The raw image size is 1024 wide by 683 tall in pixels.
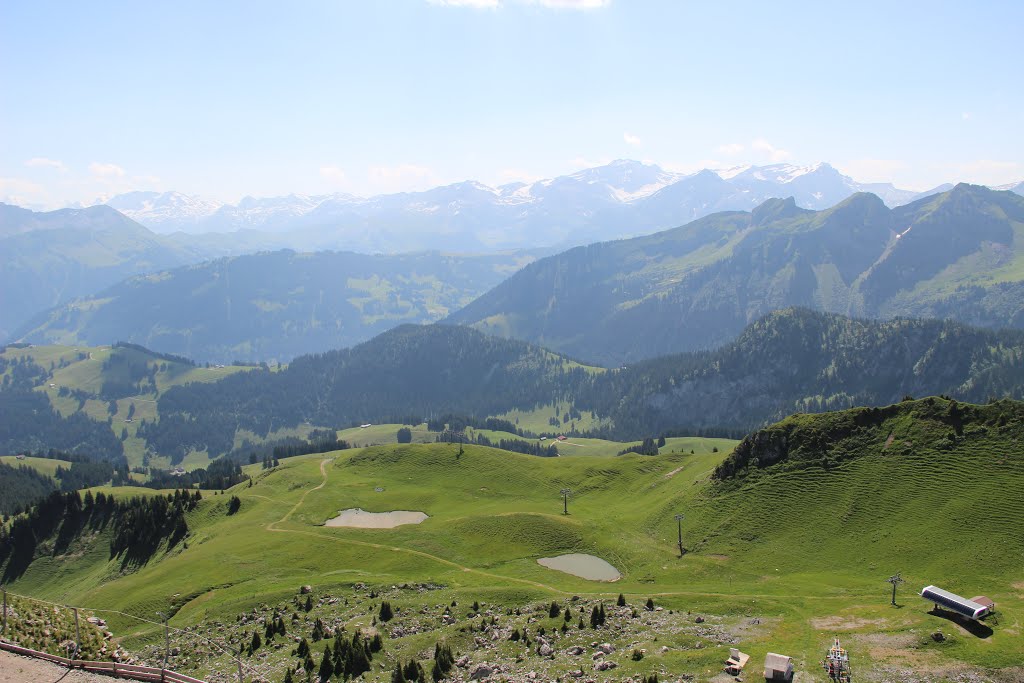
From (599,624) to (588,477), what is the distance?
88.4m

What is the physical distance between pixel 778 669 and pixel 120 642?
8030 centimetres

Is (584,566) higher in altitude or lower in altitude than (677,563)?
lower

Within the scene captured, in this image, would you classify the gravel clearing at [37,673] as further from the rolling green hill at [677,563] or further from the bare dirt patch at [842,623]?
the bare dirt patch at [842,623]

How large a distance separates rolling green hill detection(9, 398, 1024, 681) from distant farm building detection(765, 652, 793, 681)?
2306 millimetres

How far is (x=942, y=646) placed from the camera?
59.3 m

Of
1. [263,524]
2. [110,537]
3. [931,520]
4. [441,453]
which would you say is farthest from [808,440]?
[110,537]

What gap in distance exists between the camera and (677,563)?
10012 cm

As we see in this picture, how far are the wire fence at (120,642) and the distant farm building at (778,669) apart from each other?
149 ft

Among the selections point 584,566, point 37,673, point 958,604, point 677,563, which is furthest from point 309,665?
point 958,604

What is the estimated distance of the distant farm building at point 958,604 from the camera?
2454 inches

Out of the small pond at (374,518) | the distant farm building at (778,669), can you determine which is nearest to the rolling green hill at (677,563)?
the distant farm building at (778,669)

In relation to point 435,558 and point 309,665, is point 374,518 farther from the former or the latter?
point 309,665

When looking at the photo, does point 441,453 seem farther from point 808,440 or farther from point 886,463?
point 886,463

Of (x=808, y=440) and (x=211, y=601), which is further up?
(x=808, y=440)
